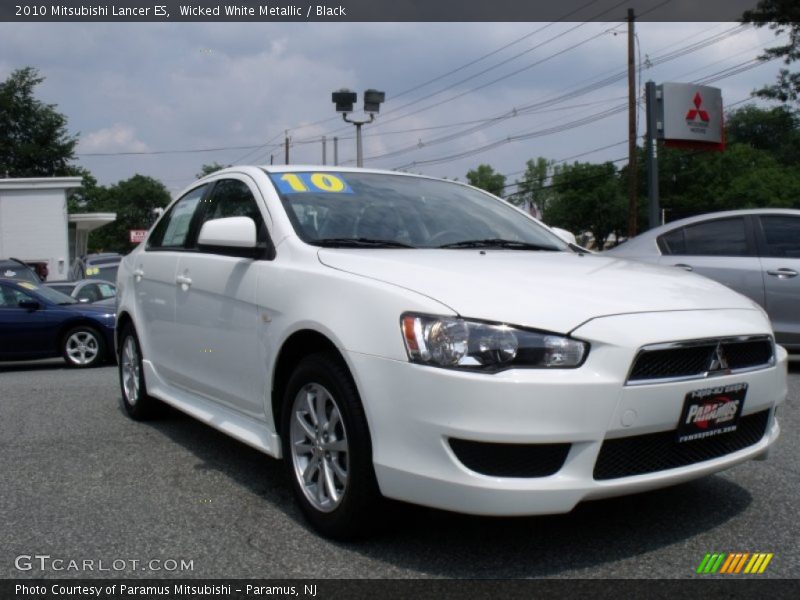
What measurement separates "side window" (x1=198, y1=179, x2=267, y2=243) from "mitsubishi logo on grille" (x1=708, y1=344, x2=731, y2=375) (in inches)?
82.8

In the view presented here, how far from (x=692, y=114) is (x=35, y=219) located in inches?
919

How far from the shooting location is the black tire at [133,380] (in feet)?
18.9

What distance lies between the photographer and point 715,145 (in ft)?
102

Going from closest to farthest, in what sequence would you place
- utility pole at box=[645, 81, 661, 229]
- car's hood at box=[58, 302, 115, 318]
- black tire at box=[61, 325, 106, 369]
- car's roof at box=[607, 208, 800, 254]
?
car's roof at box=[607, 208, 800, 254]
black tire at box=[61, 325, 106, 369]
car's hood at box=[58, 302, 115, 318]
utility pole at box=[645, 81, 661, 229]

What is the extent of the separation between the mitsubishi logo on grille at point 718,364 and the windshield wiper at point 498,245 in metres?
1.32

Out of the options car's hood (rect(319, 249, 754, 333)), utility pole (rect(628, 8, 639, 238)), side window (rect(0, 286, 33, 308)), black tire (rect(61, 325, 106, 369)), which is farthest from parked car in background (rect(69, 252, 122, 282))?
car's hood (rect(319, 249, 754, 333))

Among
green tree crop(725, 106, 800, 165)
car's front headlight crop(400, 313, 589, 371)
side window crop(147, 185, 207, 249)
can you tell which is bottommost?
car's front headlight crop(400, 313, 589, 371)

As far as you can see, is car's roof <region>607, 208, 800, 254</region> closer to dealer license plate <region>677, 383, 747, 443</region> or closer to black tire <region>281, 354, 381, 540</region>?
dealer license plate <region>677, 383, 747, 443</region>

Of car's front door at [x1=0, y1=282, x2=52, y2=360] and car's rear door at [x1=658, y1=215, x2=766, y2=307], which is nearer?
car's rear door at [x1=658, y1=215, x2=766, y2=307]

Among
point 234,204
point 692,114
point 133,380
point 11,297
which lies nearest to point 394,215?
point 234,204

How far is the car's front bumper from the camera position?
285 centimetres

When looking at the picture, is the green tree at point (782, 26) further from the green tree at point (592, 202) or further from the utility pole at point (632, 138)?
the green tree at point (592, 202)

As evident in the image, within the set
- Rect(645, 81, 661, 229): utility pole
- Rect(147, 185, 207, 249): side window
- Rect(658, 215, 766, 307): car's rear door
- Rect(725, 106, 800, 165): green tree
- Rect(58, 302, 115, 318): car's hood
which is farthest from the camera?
Rect(725, 106, 800, 165): green tree

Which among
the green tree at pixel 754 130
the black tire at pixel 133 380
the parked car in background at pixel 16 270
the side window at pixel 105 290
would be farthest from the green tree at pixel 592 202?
the black tire at pixel 133 380
